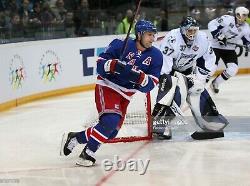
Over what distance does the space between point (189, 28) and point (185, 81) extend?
49 cm

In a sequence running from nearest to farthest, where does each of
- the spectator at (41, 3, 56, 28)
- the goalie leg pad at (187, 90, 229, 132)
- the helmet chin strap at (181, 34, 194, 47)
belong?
the helmet chin strap at (181, 34, 194, 47), the goalie leg pad at (187, 90, 229, 132), the spectator at (41, 3, 56, 28)

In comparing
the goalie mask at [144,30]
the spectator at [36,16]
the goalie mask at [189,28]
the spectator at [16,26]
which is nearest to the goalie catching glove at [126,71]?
Result: the goalie mask at [144,30]

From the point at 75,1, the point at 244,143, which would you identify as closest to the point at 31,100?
the point at 75,1

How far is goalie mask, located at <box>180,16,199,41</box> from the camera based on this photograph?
5051 millimetres

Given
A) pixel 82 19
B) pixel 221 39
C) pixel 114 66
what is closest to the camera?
pixel 114 66

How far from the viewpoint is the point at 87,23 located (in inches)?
371

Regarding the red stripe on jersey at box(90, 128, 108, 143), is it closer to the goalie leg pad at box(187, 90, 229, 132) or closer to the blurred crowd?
the goalie leg pad at box(187, 90, 229, 132)

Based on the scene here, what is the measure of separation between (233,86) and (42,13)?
3143 millimetres

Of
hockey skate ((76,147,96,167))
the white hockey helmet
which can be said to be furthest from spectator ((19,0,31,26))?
hockey skate ((76,147,96,167))

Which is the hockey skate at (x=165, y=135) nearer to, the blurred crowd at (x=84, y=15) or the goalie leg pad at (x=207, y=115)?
the goalie leg pad at (x=207, y=115)

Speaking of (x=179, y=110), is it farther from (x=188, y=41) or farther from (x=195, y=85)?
(x=188, y=41)

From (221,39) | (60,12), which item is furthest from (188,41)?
(60,12)

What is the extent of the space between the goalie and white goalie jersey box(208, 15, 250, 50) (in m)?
2.49

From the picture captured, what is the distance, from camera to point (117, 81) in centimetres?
432
